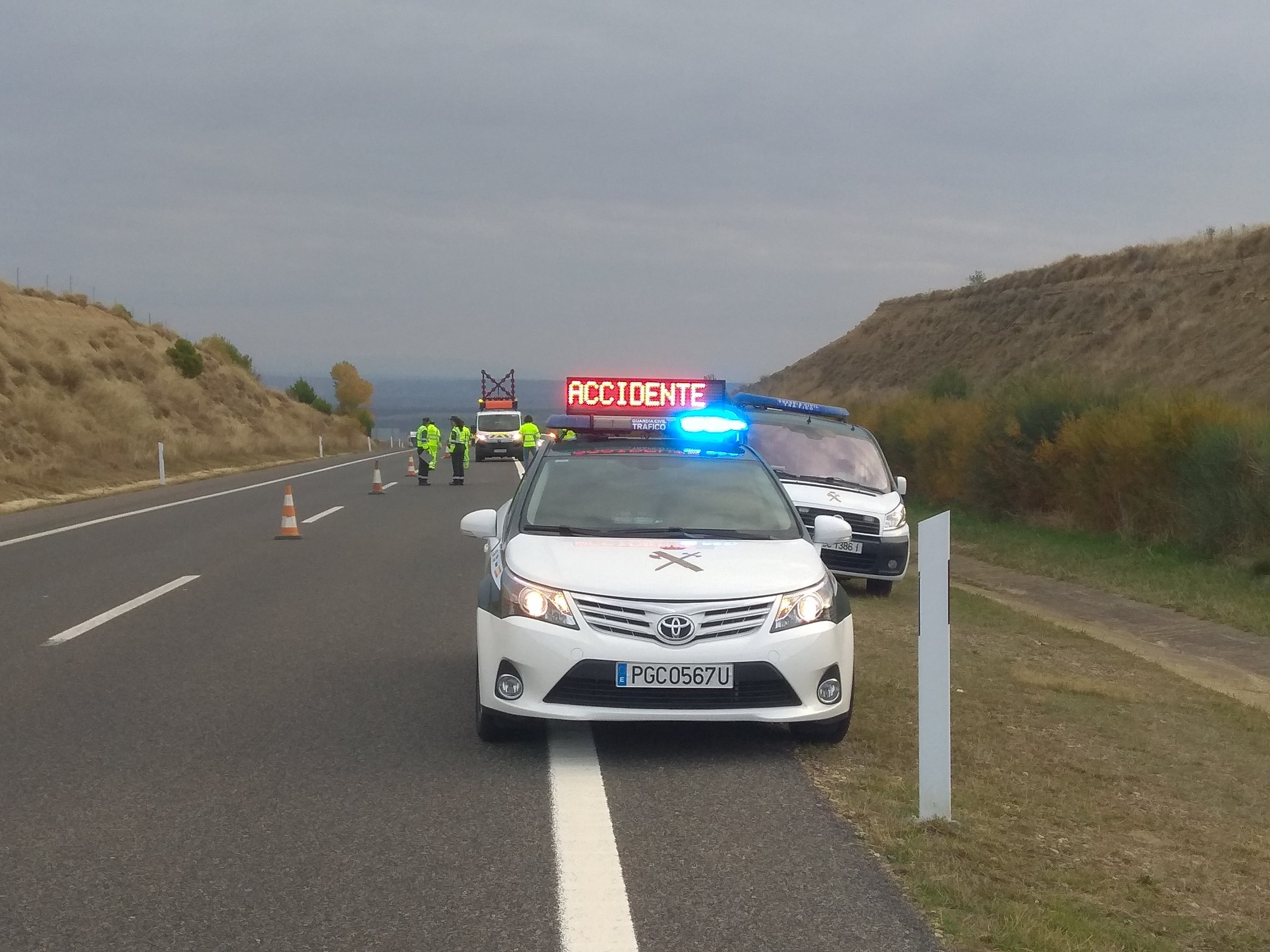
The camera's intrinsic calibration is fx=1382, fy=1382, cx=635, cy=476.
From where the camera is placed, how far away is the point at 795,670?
6254 millimetres

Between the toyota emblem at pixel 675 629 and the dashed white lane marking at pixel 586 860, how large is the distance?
0.67 meters

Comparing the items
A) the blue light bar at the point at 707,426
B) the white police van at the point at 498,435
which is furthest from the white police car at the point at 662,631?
the white police van at the point at 498,435

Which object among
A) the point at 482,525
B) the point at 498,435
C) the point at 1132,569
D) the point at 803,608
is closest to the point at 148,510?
the point at 1132,569

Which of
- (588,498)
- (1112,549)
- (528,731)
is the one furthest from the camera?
(1112,549)

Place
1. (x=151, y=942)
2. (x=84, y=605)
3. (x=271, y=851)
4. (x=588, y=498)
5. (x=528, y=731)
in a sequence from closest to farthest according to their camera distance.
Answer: (x=151, y=942) → (x=271, y=851) → (x=528, y=731) → (x=588, y=498) → (x=84, y=605)

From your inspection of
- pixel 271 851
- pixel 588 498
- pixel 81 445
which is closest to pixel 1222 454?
pixel 588 498

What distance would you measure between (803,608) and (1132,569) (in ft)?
37.7

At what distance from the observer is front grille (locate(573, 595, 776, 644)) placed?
621 centimetres

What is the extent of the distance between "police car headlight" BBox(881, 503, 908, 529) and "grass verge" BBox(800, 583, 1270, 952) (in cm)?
325

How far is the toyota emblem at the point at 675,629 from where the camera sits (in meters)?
6.20

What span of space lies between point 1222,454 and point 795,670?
12258mm

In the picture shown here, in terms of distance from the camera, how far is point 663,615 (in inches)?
244

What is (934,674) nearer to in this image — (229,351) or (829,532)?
(829,532)

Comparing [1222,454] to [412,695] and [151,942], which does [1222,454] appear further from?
[151,942]
